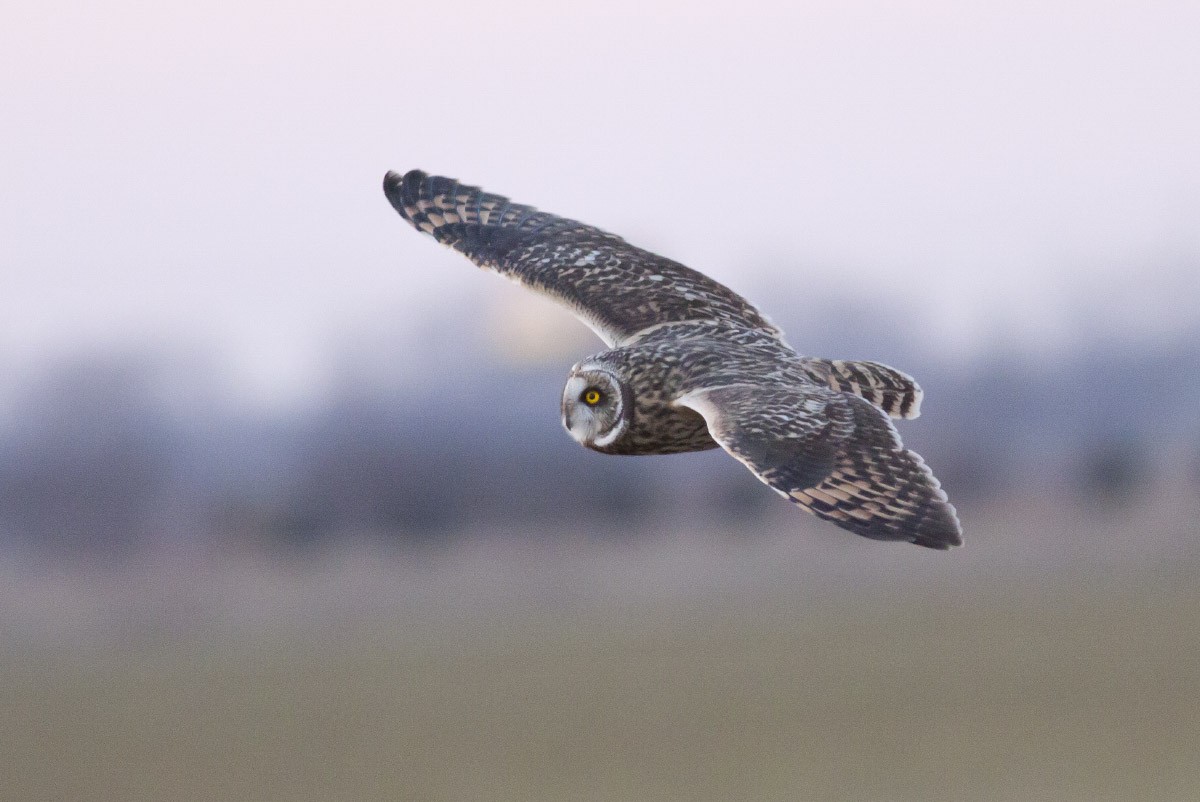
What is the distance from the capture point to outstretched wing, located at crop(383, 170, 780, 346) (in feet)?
20.8

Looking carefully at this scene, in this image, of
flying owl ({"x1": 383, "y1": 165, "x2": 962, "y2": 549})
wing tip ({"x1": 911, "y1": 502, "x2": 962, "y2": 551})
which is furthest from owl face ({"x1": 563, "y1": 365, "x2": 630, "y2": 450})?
wing tip ({"x1": 911, "y1": 502, "x2": 962, "y2": 551})

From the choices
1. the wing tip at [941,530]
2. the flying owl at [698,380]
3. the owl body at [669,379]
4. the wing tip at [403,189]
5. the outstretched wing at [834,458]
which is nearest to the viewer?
the wing tip at [941,530]

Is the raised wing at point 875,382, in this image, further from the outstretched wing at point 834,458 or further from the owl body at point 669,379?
the outstretched wing at point 834,458

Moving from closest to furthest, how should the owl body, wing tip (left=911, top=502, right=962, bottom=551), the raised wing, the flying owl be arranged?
wing tip (left=911, top=502, right=962, bottom=551) → the flying owl → the owl body → the raised wing

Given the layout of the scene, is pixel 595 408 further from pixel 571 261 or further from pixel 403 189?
pixel 403 189

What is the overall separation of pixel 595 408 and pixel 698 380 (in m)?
0.41

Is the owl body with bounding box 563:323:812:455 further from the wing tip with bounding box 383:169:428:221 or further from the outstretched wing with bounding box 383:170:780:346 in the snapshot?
the wing tip with bounding box 383:169:428:221

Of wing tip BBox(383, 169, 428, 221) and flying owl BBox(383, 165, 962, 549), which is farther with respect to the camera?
wing tip BBox(383, 169, 428, 221)

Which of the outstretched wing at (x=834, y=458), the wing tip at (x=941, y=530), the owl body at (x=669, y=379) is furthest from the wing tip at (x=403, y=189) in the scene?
the wing tip at (x=941, y=530)

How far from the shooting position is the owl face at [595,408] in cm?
545

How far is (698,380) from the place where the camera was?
5.41 metres

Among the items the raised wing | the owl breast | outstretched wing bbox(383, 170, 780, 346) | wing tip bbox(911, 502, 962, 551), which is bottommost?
wing tip bbox(911, 502, 962, 551)

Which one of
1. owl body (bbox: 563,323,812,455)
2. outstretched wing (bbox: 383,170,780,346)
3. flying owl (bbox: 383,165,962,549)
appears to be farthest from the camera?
outstretched wing (bbox: 383,170,780,346)

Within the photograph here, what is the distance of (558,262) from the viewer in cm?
673
